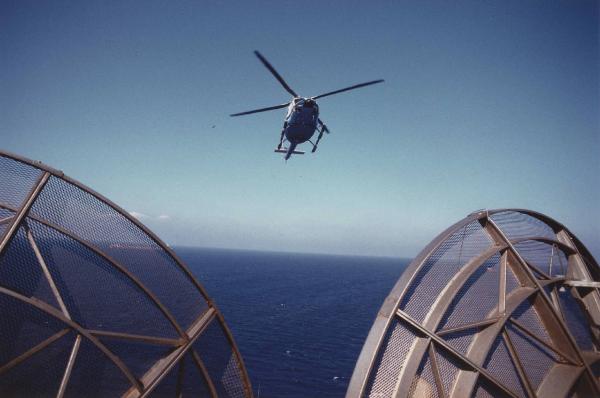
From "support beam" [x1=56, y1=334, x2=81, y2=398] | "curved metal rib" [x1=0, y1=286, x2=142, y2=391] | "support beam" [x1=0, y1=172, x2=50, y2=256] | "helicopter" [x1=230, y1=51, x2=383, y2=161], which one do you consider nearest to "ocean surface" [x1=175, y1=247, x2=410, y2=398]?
"helicopter" [x1=230, y1=51, x2=383, y2=161]

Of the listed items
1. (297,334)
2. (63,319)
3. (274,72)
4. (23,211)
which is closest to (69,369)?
(63,319)

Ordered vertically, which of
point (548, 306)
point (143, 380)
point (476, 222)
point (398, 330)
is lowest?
point (143, 380)

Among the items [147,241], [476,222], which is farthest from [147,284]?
[476,222]

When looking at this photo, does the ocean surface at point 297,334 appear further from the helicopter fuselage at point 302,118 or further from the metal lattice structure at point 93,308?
the metal lattice structure at point 93,308

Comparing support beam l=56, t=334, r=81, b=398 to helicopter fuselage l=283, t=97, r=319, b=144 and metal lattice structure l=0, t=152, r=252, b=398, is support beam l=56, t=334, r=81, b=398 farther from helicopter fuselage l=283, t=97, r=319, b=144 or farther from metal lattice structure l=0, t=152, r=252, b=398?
helicopter fuselage l=283, t=97, r=319, b=144

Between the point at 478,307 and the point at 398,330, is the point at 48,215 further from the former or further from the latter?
the point at 478,307

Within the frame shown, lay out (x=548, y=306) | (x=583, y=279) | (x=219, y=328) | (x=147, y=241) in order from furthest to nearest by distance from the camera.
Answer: (x=583, y=279) < (x=548, y=306) < (x=219, y=328) < (x=147, y=241)

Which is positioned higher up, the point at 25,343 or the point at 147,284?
the point at 147,284

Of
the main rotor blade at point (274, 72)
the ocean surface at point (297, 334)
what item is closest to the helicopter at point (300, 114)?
the main rotor blade at point (274, 72)
